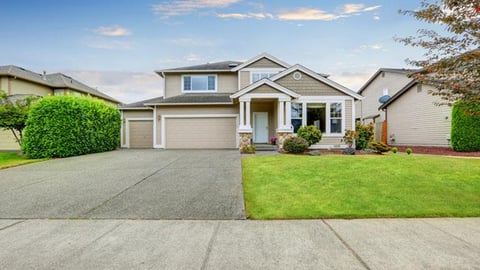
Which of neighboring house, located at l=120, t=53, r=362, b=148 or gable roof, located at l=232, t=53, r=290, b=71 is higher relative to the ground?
gable roof, located at l=232, t=53, r=290, b=71

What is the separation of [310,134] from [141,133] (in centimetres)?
1240

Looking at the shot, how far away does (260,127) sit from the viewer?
56.8 feet

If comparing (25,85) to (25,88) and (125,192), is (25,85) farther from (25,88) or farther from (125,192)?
(125,192)

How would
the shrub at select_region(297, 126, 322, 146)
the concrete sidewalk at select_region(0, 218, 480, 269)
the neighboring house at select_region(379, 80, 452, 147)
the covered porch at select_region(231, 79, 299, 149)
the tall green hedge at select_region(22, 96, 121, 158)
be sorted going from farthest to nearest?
1. the neighboring house at select_region(379, 80, 452, 147)
2. the shrub at select_region(297, 126, 322, 146)
3. the covered porch at select_region(231, 79, 299, 149)
4. the tall green hedge at select_region(22, 96, 121, 158)
5. the concrete sidewalk at select_region(0, 218, 480, 269)

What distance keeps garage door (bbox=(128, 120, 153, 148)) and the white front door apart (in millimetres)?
7895

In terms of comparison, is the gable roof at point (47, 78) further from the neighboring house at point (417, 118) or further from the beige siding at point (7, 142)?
the neighboring house at point (417, 118)

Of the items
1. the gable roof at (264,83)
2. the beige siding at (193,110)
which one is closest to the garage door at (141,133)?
the beige siding at (193,110)

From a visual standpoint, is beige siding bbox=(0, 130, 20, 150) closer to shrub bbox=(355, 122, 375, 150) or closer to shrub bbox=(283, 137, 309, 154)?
shrub bbox=(283, 137, 309, 154)

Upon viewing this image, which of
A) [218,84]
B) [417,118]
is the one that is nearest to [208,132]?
[218,84]

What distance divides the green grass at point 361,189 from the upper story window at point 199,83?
1118 cm

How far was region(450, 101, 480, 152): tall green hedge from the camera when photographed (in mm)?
13570

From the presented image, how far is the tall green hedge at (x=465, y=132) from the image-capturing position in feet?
44.5

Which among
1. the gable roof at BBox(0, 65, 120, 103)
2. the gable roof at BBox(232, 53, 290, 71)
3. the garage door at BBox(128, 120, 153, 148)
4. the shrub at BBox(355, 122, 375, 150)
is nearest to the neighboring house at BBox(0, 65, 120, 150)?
the gable roof at BBox(0, 65, 120, 103)

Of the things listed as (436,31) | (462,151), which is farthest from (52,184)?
(462,151)
